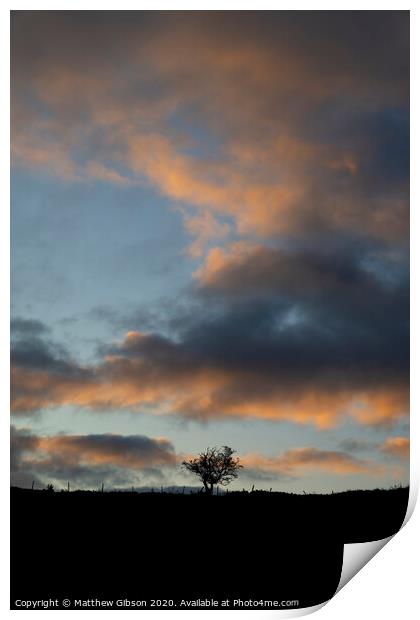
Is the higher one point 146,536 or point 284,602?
point 146,536

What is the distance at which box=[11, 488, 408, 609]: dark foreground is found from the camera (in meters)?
10.1

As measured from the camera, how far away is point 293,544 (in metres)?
10.6

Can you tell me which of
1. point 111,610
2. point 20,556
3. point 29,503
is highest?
point 29,503

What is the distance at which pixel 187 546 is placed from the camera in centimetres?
1082

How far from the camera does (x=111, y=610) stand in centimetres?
990

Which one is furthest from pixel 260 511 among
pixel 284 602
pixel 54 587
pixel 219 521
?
pixel 54 587

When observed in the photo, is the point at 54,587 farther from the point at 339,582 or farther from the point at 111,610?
the point at 339,582

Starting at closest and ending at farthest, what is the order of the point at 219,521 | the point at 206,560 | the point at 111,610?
the point at 111,610
the point at 206,560
the point at 219,521

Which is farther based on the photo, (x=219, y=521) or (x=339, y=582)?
(x=219, y=521)

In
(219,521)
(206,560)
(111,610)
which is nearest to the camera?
(111,610)

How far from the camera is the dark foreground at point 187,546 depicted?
397 inches

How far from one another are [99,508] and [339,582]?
144 inches
